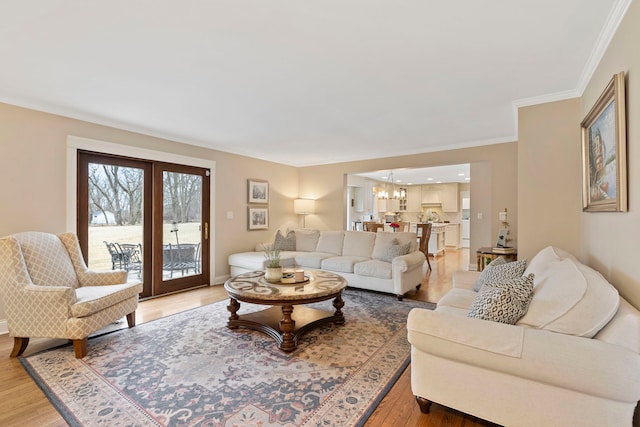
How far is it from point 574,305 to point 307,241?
451 centimetres

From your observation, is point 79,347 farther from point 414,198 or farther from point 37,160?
point 414,198

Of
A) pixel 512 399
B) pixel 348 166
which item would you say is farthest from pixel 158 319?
pixel 348 166

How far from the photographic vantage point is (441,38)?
6.85 feet

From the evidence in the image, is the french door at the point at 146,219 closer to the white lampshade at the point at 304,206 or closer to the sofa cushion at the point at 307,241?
the sofa cushion at the point at 307,241

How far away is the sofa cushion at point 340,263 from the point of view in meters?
4.67

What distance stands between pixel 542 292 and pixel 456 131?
317 centimetres

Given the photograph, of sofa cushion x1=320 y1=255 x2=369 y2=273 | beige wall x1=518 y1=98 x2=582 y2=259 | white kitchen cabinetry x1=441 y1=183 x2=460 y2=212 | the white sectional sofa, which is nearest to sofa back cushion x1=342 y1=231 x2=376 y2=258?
the white sectional sofa

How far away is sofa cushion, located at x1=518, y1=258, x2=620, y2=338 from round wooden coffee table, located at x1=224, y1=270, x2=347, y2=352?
1.70m

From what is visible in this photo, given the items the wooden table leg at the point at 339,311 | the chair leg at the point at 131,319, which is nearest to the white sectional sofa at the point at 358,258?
the wooden table leg at the point at 339,311

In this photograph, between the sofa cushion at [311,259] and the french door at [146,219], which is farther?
the sofa cushion at [311,259]

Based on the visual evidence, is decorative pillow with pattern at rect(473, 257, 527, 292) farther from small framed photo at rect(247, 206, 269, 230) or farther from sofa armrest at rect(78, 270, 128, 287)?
small framed photo at rect(247, 206, 269, 230)

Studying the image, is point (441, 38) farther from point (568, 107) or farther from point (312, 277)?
point (312, 277)

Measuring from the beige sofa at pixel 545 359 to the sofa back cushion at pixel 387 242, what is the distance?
291 cm

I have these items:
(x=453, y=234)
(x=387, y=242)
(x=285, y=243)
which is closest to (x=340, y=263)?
(x=387, y=242)
